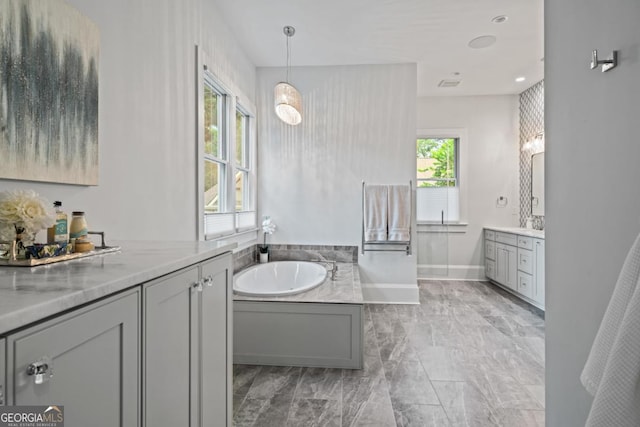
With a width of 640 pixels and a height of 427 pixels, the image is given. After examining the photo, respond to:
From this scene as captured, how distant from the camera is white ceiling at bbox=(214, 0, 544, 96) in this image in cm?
267

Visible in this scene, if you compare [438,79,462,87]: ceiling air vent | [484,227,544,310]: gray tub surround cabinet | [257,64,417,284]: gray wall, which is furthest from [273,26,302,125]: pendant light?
[484,227,544,310]: gray tub surround cabinet

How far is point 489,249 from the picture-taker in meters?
4.70

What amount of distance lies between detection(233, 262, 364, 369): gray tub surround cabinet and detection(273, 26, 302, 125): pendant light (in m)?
1.63

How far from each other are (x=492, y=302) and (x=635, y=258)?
3.52m

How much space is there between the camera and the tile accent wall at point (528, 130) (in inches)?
171

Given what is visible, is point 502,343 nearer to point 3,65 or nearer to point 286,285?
point 286,285

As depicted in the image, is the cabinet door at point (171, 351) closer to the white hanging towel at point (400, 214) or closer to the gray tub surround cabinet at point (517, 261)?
the white hanging towel at point (400, 214)

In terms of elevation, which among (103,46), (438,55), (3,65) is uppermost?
(438,55)

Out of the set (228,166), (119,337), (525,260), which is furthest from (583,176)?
(525,260)

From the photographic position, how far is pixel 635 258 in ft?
2.37

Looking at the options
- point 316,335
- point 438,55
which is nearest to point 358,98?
point 438,55

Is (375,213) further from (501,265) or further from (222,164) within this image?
(501,265)

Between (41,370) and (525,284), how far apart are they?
4.36 m

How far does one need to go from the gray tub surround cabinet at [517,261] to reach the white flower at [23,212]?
13.1 ft
